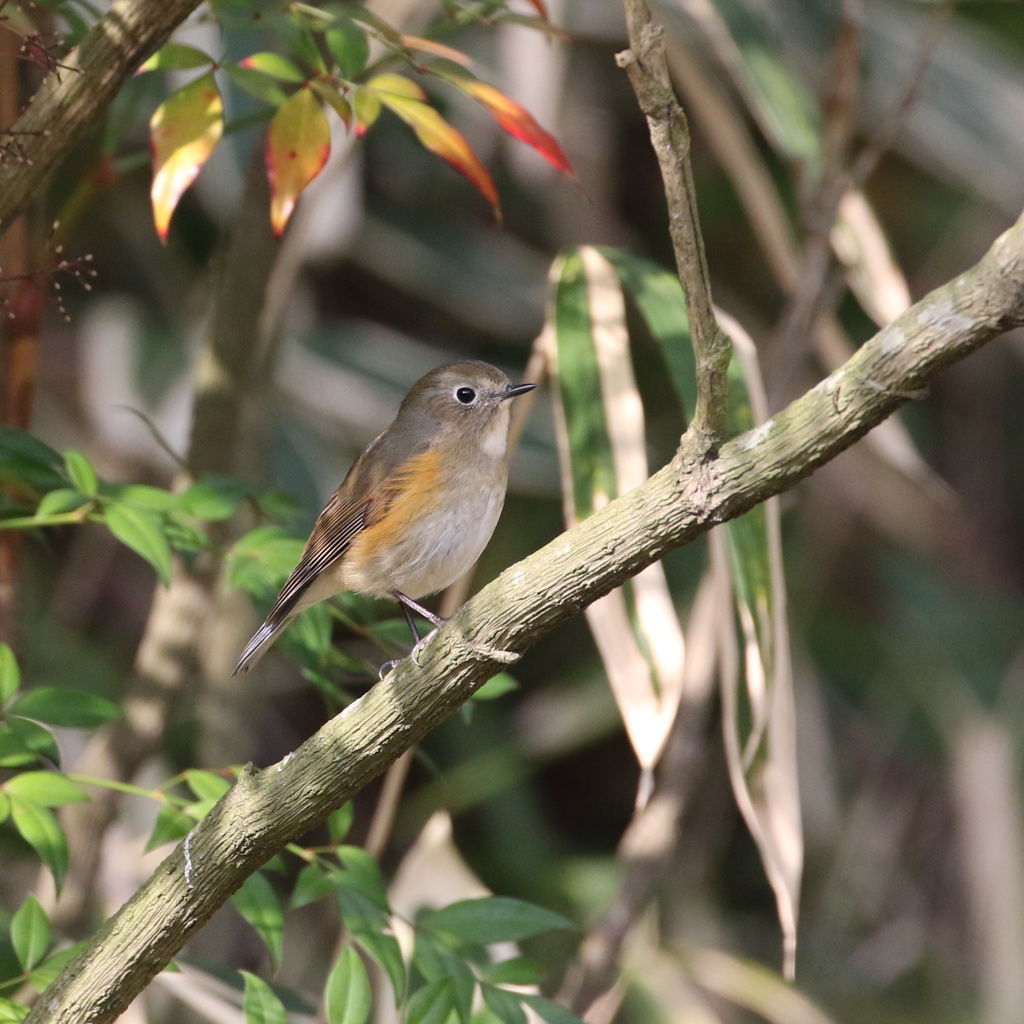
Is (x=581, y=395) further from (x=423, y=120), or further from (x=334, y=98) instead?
(x=334, y=98)

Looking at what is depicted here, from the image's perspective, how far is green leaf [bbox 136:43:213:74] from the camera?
6.05 feet

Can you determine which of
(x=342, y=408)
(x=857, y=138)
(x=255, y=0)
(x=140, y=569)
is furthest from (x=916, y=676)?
(x=255, y=0)

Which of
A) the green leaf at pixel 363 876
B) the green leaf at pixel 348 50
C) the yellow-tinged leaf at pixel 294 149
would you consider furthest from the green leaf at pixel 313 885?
the green leaf at pixel 348 50

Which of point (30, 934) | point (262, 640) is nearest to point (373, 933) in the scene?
point (30, 934)

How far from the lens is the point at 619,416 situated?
2.21 meters

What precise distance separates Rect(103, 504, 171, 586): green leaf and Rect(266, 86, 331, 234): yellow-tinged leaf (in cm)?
45

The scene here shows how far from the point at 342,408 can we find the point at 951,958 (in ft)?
9.05

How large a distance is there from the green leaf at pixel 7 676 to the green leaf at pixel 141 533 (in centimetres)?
21

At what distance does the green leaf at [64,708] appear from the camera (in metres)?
1.76

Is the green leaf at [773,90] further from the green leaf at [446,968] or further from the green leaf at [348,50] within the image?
the green leaf at [446,968]

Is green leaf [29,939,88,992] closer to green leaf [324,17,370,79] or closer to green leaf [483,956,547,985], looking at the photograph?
green leaf [483,956,547,985]

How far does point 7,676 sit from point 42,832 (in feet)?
0.70

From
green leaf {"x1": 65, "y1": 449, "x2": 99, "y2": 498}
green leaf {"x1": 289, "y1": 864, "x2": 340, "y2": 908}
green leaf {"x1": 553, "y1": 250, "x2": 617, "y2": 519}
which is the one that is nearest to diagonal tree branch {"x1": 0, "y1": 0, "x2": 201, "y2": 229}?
green leaf {"x1": 65, "y1": 449, "x2": 99, "y2": 498}

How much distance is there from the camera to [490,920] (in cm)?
188
